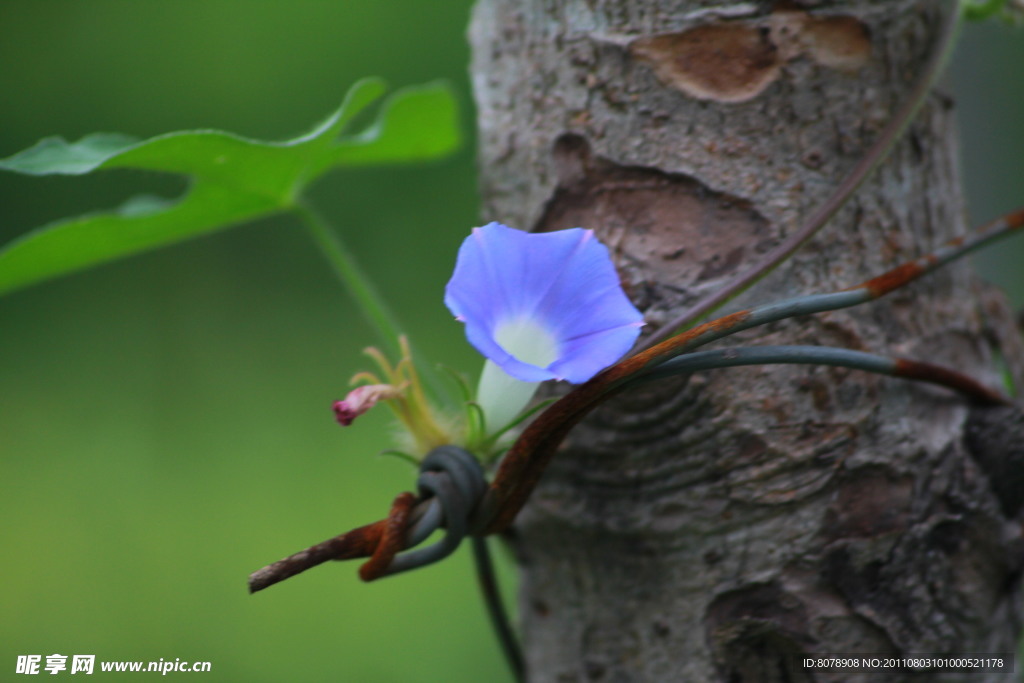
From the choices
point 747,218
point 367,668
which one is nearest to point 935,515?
point 747,218

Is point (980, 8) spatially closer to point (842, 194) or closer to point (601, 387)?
point (842, 194)

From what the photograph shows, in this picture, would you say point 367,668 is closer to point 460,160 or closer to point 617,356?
point 617,356

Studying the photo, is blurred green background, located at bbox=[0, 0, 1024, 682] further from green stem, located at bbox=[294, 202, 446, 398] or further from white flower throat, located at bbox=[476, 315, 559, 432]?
white flower throat, located at bbox=[476, 315, 559, 432]

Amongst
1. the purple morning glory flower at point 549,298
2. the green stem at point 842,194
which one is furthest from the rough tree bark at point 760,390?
the purple morning glory flower at point 549,298

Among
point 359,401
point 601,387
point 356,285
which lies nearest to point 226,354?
point 356,285

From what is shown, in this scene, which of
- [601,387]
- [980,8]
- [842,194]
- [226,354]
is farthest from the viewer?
[226,354]

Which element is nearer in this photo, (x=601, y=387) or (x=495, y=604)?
(x=601, y=387)
